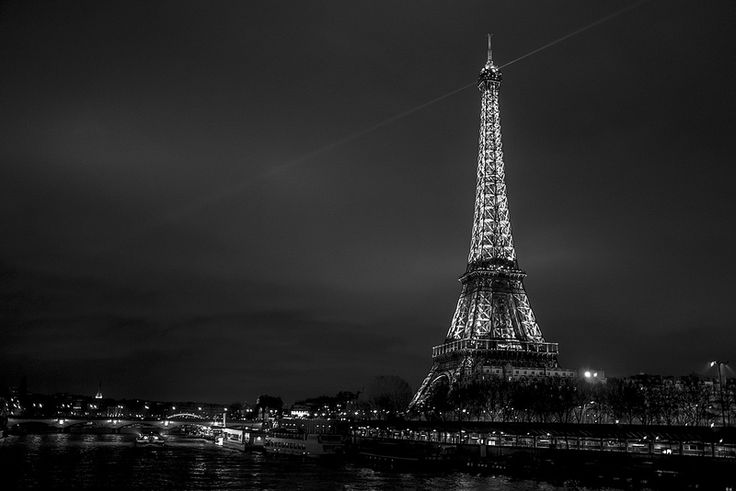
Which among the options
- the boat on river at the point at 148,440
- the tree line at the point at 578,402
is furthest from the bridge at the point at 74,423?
the tree line at the point at 578,402

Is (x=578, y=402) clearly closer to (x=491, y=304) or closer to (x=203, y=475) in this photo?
(x=491, y=304)

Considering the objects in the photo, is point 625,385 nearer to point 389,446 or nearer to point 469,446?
point 469,446

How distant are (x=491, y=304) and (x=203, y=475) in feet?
181

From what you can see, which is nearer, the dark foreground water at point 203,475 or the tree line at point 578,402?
the dark foreground water at point 203,475

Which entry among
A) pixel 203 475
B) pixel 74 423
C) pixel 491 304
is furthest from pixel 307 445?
pixel 74 423

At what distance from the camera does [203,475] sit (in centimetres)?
6912

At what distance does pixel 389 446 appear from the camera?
90000mm

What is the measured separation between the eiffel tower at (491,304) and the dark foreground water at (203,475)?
3284 cm

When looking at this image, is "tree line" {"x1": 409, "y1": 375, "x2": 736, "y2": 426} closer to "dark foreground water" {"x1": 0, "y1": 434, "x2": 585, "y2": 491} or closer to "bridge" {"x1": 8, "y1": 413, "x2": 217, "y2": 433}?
"dark foreground water" {"x1": 0, "y1": 434, "x2": 585, "y2": 491}

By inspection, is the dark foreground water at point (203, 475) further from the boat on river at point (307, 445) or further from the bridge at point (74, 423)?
the bridge at point (74, 423)

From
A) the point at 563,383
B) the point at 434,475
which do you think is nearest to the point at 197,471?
the point at 434,475

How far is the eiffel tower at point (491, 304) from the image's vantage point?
108 metres

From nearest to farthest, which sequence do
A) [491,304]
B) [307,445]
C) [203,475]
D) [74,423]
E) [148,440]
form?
1. [203,475]
2. [307,445]
3. [491,304]
4. [148,440]
5. [74,423]

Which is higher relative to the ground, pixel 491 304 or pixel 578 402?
pixel 491 304
